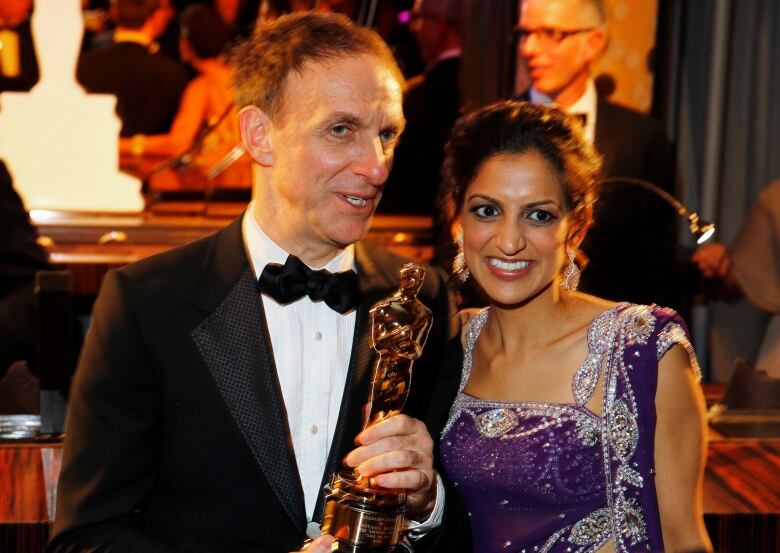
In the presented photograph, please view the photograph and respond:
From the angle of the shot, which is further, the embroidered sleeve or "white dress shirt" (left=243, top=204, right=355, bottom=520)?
the embroidered sleeve

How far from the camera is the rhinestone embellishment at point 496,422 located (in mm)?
2463

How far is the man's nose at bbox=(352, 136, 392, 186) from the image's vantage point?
2.12 meters

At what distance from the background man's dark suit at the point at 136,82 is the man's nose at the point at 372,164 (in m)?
4.02

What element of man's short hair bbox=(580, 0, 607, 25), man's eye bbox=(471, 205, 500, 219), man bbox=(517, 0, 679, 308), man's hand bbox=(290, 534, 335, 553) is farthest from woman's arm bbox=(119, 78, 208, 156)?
man's hand bbox=(290, 534, 335, 553)

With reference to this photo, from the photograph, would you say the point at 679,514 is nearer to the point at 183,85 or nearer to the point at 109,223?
the point at 109,223

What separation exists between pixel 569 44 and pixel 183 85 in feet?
7.75

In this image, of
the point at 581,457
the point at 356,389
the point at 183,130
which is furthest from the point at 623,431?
the point at 183,130

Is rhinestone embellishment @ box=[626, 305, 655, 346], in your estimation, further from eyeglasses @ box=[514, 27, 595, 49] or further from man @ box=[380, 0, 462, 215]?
man @ box=[380, 0, 462, 215]

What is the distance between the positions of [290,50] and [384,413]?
704mm

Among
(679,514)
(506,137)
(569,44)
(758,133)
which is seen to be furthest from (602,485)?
(758,133)

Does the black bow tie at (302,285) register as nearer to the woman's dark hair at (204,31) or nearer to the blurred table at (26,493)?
the blurred table at (26,493)

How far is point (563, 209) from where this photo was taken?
2.42 m

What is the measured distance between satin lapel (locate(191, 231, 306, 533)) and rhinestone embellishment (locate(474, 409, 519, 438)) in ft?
1.82

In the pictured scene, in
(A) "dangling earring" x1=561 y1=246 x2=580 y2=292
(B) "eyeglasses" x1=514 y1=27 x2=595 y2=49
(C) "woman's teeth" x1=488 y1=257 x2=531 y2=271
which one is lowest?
(A) "dangling earring" x1=561 y1=246 x2=580 y2=292
